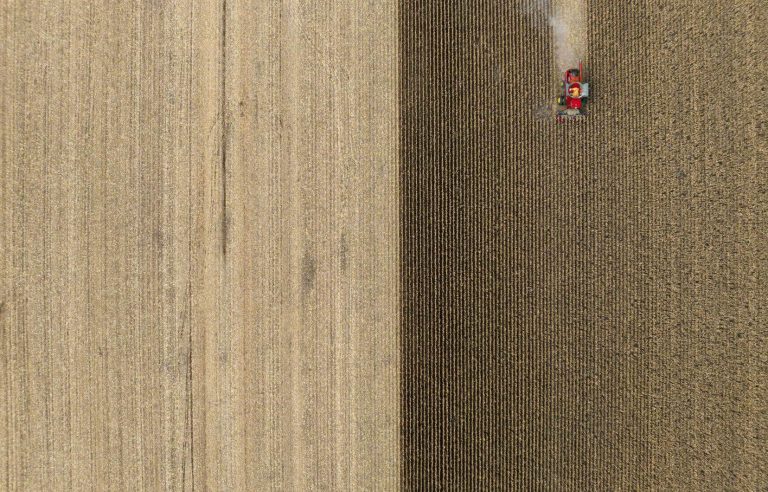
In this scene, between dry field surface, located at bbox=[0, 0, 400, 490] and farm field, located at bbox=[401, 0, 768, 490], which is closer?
farm field, located at bbox=[401, 0, 768, 490]

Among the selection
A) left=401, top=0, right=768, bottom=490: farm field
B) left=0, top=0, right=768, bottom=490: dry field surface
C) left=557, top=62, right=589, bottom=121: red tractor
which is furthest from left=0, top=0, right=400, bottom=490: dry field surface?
left=557, top=62, right=589, bottom=121: red tractor

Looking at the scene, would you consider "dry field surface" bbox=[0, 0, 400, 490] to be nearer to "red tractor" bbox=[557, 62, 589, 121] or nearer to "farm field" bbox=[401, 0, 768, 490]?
"farm field" bbox=[401, 0, 768, 490]

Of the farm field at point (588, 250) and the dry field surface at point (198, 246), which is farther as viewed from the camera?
the dry field surface at point (198, 246)

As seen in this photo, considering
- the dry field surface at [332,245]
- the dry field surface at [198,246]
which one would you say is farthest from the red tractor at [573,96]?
the dry field surface at [198,246]

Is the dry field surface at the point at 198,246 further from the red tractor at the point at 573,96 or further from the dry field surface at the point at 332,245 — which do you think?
the red tractor at the point at 573,96

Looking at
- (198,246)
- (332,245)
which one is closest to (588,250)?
(332,245)

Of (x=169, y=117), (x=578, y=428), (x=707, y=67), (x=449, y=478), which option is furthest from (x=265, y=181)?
(x=707, y=67)

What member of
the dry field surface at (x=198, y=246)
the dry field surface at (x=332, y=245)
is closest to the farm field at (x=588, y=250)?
the dry field surface at (x=332, y=245)
